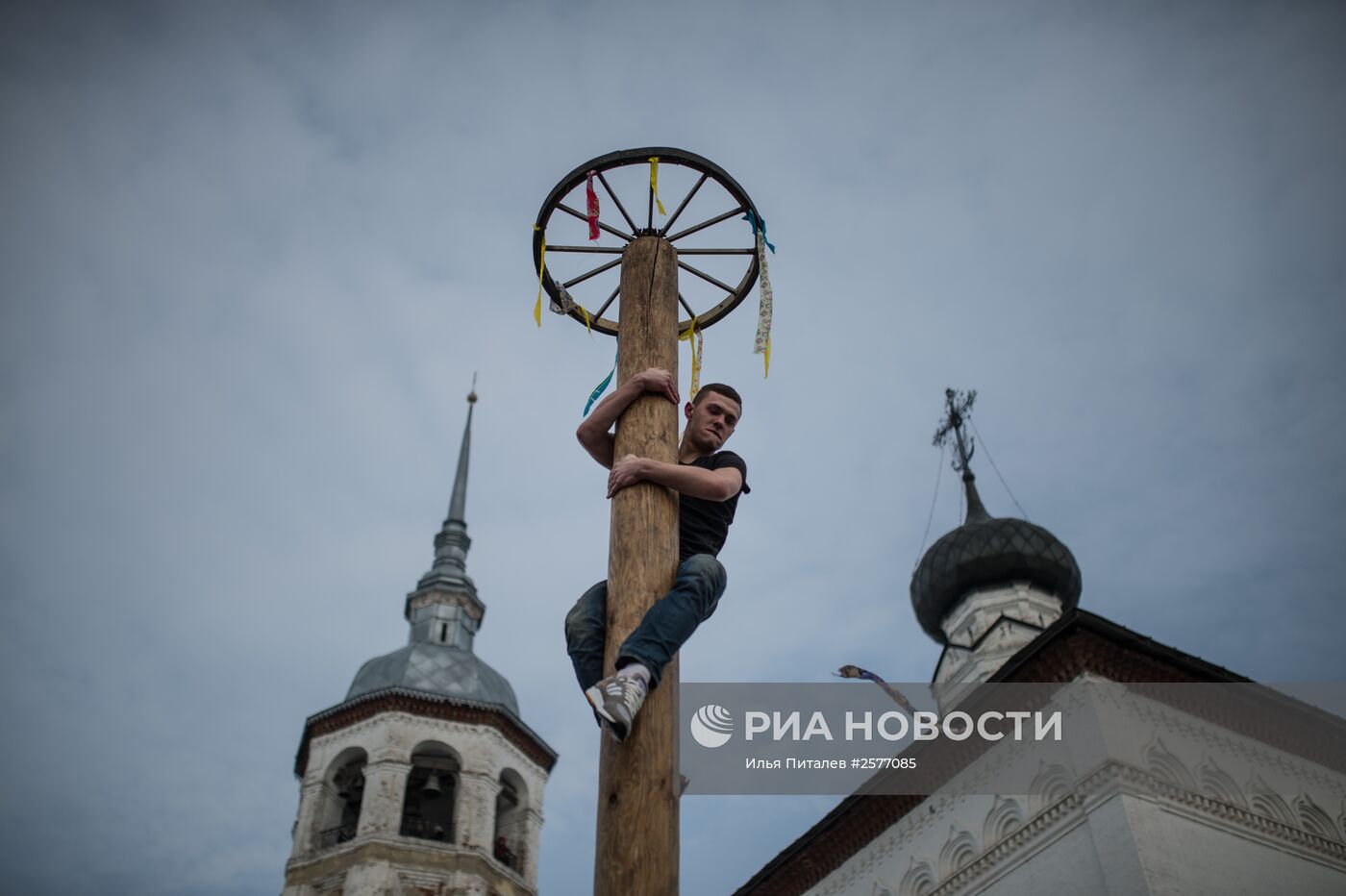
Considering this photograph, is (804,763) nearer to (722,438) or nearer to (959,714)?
(959,714)

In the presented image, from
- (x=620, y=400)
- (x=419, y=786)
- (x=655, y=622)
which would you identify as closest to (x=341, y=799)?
(x=419, y=786)

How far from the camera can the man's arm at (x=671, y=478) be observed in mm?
4184

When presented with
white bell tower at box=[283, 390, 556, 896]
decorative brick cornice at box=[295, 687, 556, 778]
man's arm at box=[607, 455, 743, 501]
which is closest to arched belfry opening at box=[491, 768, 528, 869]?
white bell tower at box=[283, 390, 556, 896]

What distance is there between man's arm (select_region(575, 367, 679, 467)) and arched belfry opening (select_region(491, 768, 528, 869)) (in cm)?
2562

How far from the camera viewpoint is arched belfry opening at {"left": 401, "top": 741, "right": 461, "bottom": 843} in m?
27.2

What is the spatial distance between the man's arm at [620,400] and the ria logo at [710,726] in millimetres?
2656

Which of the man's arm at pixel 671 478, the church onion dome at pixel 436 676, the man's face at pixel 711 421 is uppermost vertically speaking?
the church onion dome at pixel 436 676

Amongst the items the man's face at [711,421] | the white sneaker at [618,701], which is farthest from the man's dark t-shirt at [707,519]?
the white sneaker at [618,701]

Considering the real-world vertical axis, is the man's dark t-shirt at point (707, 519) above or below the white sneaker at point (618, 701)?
above

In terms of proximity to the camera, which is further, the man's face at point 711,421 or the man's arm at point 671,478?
the man's face at point 711,421

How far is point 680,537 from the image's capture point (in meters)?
4.57

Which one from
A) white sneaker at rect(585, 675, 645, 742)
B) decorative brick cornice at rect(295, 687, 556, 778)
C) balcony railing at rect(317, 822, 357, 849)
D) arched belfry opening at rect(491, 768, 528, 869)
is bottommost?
white sneaker at rect(585, 675, 645, 742)

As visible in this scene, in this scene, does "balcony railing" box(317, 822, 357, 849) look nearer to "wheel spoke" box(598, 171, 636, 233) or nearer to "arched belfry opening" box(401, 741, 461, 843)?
"arched belfry opening" box(401, 741, 461, 843)

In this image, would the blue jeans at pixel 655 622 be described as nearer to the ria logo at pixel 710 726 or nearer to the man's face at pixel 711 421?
the man's face at pixel 711 421
